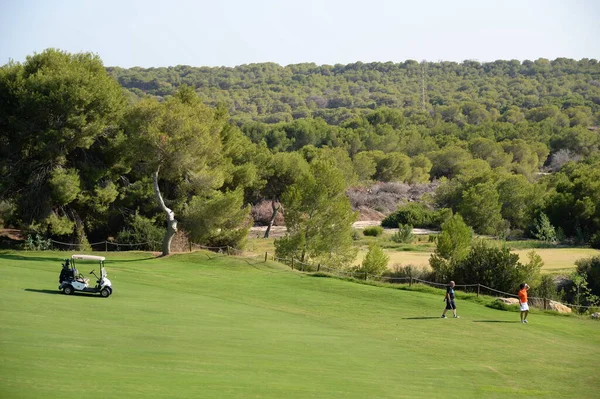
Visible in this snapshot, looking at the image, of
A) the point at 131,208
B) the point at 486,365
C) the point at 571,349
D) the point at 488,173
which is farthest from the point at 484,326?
the point at 488,173

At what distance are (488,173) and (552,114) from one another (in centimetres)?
6513

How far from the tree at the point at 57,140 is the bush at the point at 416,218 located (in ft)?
148

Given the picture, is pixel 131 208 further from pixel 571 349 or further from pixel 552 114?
pixel 552 114

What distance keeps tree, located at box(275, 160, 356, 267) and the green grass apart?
32.6ft

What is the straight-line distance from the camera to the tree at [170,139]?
123 feet

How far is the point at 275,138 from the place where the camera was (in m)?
113

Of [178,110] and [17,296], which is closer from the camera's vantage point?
[17,296]

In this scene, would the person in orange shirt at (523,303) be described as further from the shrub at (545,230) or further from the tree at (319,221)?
the shrub at (545,230)

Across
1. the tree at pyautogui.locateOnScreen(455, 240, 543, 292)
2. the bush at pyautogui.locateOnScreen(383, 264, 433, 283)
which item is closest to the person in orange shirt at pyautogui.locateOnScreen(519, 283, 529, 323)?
the tree at pyautogui.locateOnScreen(455, 240, 543, 292)

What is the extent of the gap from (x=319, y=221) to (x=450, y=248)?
820 cm

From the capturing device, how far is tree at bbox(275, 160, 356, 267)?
141 feet

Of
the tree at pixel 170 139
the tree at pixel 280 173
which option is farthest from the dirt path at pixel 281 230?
the tree at pixel 170 139

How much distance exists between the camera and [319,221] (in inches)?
1702

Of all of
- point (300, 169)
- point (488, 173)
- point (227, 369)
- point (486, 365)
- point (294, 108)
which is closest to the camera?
point (227, 369)
